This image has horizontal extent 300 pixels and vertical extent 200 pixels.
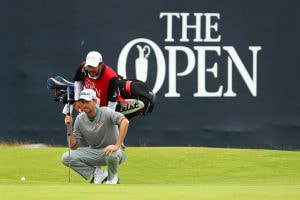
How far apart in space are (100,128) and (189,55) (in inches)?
215

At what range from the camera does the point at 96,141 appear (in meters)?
12.4

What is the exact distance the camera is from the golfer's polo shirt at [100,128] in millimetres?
12297

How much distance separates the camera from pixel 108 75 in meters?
12.9

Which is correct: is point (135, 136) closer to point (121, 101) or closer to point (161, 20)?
point (161, 20)

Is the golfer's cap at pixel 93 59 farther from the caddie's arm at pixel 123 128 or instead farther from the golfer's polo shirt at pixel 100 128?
the caddie's arm at pixel 123 128

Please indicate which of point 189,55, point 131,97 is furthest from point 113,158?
point 189,55

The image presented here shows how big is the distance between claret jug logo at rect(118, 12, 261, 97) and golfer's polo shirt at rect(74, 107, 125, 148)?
5.13m

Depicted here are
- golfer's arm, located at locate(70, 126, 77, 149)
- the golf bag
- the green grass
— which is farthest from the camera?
the green grass

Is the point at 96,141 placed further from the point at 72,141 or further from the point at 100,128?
the point at 72,141

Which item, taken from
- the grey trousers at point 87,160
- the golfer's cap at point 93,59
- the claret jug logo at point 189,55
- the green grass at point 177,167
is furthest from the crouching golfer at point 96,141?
the claret jug logo at point 189,55

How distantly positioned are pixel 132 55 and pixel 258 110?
190cm

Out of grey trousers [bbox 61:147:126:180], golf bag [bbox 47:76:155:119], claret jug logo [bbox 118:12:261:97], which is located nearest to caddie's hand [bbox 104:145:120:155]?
grey trousers [bbox 61:147:126:180]

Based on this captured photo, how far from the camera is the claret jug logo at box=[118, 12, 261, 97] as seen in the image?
17.6 metres

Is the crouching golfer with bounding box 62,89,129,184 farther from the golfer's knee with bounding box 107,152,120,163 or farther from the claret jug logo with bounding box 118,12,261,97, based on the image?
the claret jug logo with bounding box 118,12,261,97
